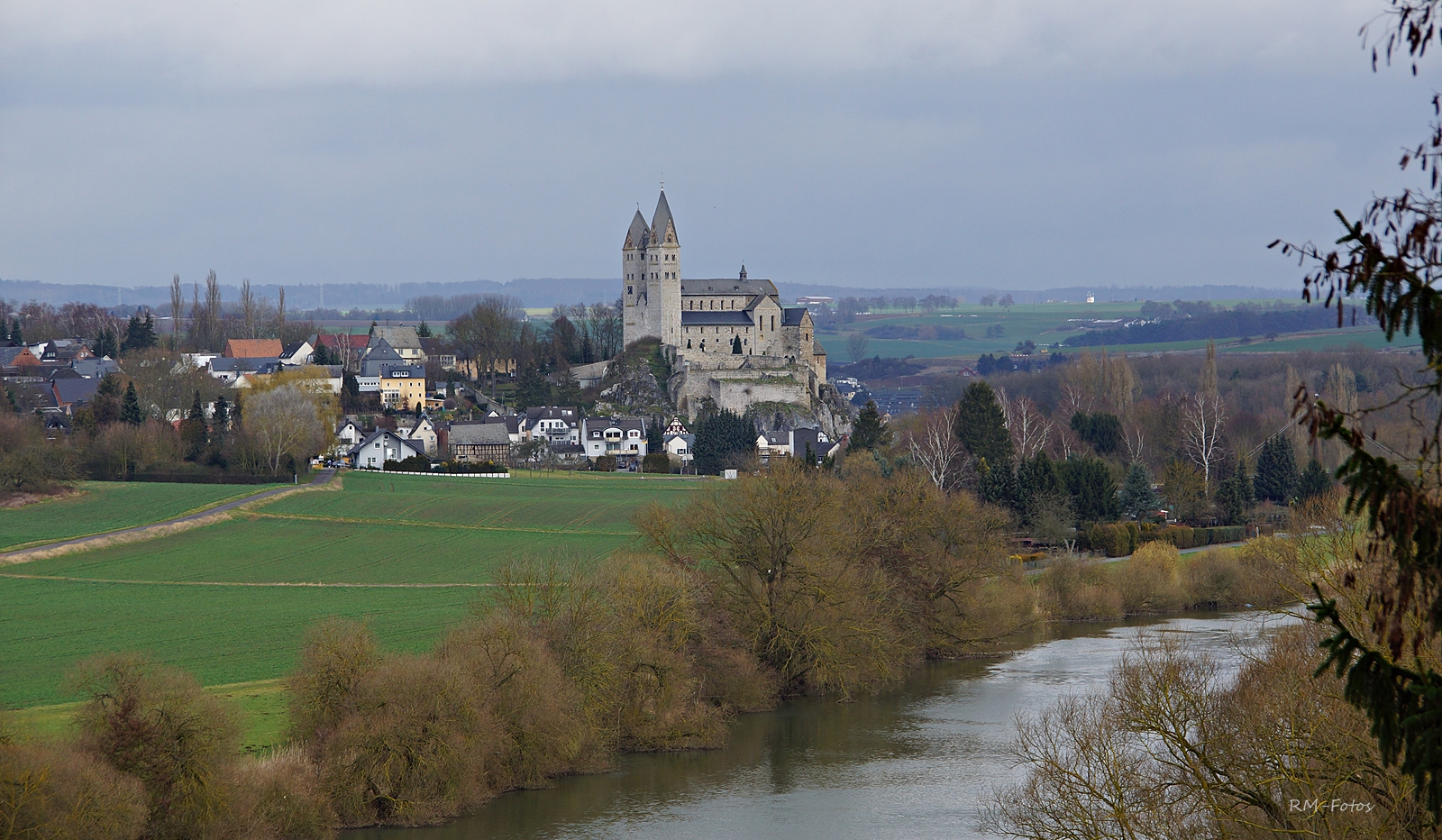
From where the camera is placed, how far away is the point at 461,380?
10125 centimetres

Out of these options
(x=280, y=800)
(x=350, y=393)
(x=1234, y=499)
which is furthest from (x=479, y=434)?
(x=280, y=800)

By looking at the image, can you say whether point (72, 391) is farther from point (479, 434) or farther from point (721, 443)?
point (721, 443)

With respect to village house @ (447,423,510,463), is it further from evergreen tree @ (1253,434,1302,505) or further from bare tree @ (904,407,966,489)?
evergreen tree @ (1253,434,1302,505)

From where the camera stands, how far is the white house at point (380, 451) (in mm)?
77875

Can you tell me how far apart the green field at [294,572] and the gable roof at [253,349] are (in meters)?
51.0

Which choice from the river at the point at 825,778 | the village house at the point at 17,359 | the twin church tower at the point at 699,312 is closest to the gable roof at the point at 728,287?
the twin church tower at the point at 699,312

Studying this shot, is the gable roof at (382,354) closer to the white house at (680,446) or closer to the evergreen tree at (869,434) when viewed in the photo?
the white house at (680,446)

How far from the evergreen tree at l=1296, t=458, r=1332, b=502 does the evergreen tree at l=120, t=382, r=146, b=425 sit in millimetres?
52243

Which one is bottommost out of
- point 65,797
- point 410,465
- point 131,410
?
point 410,465

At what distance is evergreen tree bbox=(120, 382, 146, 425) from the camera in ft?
229

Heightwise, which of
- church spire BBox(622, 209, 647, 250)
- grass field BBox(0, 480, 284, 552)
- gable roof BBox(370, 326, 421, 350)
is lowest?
grass field BBox(0, 480, 284, 552)

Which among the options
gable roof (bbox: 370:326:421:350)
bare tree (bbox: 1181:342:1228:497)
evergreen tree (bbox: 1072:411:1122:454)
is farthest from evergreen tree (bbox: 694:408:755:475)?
gable roof (bbox: 370:326:421:350)

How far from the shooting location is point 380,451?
3083 inches

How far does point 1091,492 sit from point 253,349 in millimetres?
77898
